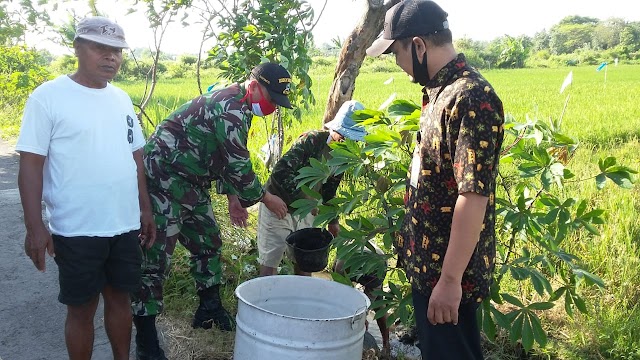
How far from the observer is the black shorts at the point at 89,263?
103 inches

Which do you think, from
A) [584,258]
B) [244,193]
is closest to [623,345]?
[584,258]

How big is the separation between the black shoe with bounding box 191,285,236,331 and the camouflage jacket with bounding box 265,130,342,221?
2.28 feet

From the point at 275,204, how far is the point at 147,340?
99 cm

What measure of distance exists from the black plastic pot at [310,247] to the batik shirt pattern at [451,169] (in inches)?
45.1

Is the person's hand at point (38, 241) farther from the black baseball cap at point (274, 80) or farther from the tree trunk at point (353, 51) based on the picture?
the tree trunk at point (353, 51)

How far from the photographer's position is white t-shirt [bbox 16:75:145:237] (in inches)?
98.3

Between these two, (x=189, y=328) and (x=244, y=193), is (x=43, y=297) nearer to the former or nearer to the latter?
(x=189, y=328)

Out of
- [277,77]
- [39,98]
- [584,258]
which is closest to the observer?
[39,98]

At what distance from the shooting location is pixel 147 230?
318 centimetres

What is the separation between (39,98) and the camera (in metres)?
2.49

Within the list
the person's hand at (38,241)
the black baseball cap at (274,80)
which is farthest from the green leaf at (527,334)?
the person's hand at (38,241)

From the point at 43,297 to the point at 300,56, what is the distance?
2545 mm

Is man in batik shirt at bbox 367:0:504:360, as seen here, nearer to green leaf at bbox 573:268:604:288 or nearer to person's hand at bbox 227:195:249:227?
green leaf at bbox 573:268:604:288

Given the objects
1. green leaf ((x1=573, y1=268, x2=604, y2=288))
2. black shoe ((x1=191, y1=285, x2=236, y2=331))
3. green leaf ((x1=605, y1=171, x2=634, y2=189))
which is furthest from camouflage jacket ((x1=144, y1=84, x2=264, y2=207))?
green leaf ((x1=605, y1=171, x2=634, y2=189))
